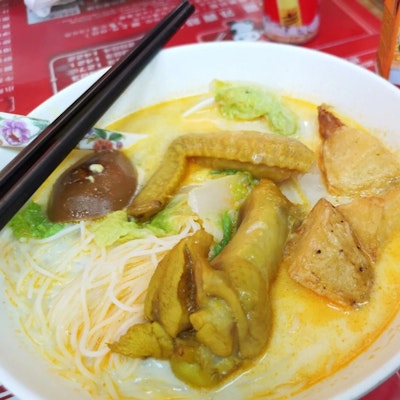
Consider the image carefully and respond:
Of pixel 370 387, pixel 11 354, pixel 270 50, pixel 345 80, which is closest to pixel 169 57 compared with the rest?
pixel 270 50

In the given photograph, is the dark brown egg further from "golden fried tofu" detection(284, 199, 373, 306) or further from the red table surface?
the red table surface

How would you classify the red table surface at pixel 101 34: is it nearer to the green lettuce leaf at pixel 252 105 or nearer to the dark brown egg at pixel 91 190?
the green lettuce leaf at pixel 252 105

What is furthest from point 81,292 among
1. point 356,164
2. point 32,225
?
point 356,164

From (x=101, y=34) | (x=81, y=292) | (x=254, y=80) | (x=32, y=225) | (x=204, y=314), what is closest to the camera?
(x=204, y=314)

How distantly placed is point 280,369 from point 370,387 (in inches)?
10.2

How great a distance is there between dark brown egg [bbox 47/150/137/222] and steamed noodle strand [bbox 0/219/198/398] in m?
0.06

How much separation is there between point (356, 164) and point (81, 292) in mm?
1018

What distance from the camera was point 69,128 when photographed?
156 centimetres

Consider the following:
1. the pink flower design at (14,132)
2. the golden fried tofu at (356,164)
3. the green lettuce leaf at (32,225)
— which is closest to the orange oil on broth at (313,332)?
the golden fried tofu at (356,164)

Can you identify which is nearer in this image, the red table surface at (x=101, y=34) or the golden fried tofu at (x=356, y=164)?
the golden fried tofu at (x=356, y=164)

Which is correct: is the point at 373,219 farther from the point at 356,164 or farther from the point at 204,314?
the point at 204,314

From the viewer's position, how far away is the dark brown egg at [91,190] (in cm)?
169

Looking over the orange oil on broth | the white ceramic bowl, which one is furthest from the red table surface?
the orange oil on broth

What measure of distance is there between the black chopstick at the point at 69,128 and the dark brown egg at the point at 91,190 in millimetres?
197
